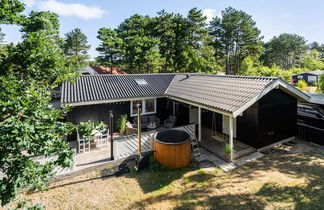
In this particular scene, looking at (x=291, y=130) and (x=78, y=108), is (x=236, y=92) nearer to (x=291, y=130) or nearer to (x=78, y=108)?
(x=291, y=130)

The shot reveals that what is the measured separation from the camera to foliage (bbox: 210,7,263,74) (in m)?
34.5

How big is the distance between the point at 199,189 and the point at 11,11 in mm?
6680

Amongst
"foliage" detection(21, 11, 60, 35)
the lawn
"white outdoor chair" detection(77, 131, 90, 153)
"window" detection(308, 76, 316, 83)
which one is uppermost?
"foliage" detection(21, 11, 60, 35)

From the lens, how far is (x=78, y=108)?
34.1ft

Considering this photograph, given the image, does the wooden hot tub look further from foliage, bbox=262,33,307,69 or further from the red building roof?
foliage, bbox=262,33,307,69

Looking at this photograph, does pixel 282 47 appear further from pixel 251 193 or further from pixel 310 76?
pixel 251 193

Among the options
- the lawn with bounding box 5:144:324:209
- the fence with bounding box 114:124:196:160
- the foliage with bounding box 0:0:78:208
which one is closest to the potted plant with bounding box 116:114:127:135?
the fence with bounding box 114:124:196:160

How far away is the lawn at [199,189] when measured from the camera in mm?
5527

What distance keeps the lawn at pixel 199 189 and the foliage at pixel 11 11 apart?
5.14m

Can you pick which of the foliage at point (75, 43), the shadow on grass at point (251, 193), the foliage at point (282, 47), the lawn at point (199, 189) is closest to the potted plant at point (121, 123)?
the lawn at point (199, 189)

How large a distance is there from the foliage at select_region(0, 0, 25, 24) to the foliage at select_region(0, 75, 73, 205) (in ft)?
3.48

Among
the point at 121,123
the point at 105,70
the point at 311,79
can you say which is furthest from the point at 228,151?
A: the point at 311,79

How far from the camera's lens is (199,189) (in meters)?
6.21

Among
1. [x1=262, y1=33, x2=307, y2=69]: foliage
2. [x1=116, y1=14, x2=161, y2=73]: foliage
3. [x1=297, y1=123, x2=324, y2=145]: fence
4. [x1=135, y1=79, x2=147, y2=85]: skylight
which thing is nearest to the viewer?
[x1=297, y1=123, x2=324, y2=145]: fence
